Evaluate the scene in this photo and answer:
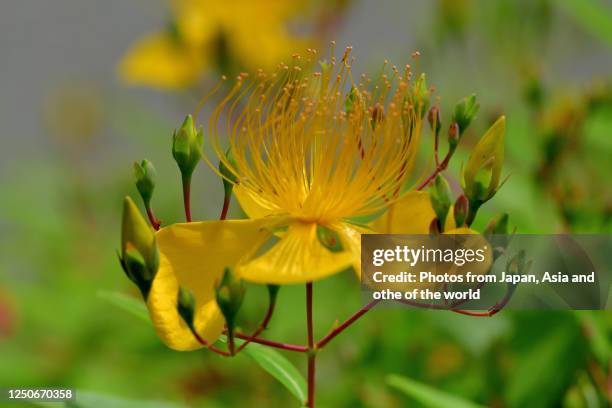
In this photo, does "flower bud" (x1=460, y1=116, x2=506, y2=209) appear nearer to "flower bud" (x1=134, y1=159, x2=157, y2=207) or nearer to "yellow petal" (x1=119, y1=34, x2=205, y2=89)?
"flower bud" (x1=134, y1=159, x2=157, y2=207)

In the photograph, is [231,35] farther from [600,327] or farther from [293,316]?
[600,327]

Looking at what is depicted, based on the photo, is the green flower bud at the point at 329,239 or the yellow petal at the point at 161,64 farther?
the yellow petal at the point at 161,64

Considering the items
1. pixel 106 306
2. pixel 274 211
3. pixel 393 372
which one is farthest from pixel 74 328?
pixel 274 211

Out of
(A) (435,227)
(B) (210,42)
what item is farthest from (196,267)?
(B) (210,42)

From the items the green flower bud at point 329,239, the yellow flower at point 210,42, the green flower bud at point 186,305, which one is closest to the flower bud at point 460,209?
the green flower bud at point 329,239

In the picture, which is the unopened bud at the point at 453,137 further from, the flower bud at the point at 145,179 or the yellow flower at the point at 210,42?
the yellow flower at the point at 210,42

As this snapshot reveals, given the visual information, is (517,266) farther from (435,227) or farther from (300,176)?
(300,176)
